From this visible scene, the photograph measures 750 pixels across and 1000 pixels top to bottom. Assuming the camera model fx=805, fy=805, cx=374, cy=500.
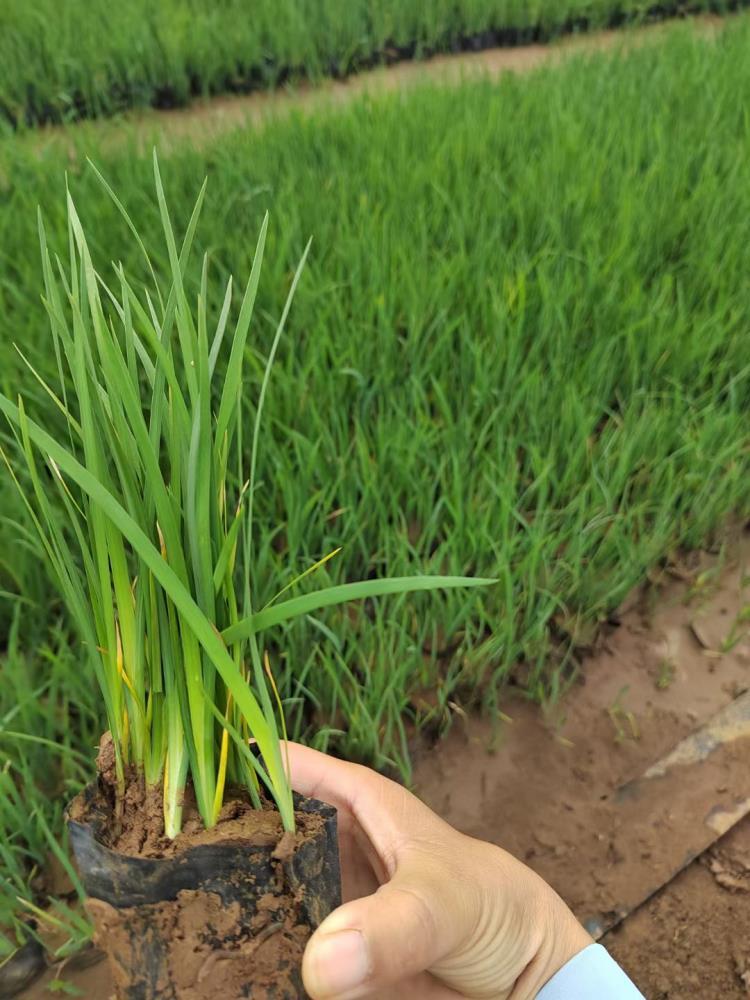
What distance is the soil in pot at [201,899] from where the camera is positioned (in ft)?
1.96

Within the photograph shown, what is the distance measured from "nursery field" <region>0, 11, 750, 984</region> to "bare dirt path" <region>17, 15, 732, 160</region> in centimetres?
28

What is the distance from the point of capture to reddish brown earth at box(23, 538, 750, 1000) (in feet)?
3.48

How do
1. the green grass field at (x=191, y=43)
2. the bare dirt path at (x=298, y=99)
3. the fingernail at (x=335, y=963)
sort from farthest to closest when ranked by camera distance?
the green grass field at (x=191, y=43)
the bare dirt path at (x=298, y=99)
the fingernail at (x=335, y=963)

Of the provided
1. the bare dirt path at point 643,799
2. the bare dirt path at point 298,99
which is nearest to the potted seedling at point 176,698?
the bare dirt path at point 643,799

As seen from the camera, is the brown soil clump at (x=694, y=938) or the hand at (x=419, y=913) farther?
the brown soil clump at (x=694, y=938)

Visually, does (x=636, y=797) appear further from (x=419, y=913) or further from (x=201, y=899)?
(x=201, y=899)

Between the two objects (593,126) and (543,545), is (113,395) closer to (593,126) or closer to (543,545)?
(543,545)

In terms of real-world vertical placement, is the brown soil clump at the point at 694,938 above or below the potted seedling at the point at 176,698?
below

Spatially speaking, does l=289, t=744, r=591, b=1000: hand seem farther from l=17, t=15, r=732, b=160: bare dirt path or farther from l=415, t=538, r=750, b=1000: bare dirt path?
l=17, t=15, r=732, b=160: bare dirt path

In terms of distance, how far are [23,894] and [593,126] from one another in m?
2.45

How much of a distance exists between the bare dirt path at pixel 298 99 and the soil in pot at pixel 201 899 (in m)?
2.20

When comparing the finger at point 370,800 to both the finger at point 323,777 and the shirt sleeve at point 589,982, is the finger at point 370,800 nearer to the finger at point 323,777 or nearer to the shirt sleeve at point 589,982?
the finger at point 323,777

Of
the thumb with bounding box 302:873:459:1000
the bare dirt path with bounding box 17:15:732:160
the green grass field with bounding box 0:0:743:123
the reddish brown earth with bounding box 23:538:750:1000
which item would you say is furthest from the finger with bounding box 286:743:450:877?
the green grass field with bounding box 0:0:743:123

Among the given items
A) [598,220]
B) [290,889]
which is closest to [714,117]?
[598,220]
